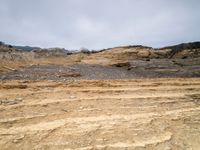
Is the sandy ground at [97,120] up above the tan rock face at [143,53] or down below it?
below

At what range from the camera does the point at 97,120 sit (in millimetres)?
4453

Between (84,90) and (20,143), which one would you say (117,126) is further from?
(84,90)

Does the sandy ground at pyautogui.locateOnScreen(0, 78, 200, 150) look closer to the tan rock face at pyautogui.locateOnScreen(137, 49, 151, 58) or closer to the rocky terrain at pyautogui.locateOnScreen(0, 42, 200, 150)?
the rocky terrain at pyautogui.locateOnScreen(0, 42, 200, 150)

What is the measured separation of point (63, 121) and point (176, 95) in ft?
11.7

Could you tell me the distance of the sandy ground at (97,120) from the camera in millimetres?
3623

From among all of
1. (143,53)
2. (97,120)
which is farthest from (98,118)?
(143,53)

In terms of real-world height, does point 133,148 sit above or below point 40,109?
below

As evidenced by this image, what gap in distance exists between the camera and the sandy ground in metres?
3.62

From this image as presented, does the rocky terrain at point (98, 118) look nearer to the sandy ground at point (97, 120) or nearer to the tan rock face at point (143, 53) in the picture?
the sandy ground at point (97, 120)

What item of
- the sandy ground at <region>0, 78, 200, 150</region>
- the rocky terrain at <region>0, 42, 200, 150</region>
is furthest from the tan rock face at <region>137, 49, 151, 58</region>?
the sandy ground at <region>0, 78, 200, 150</region>

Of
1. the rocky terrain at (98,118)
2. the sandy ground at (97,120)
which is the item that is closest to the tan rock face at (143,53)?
the rocky terrain at (98,118)

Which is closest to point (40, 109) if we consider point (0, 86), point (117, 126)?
point (117, 126)

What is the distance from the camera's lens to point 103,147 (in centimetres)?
348

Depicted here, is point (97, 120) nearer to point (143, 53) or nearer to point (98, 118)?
point (98, 118)
